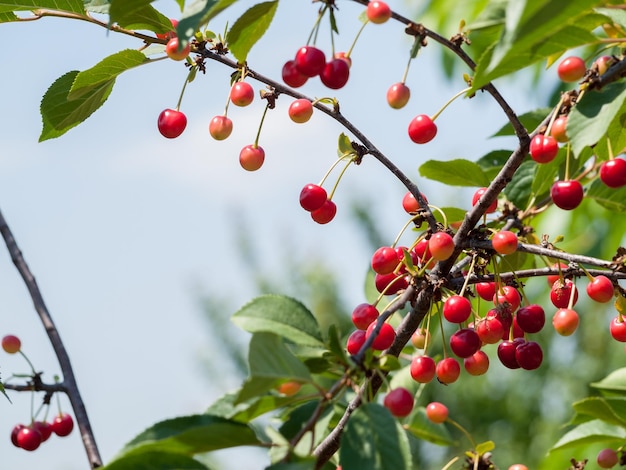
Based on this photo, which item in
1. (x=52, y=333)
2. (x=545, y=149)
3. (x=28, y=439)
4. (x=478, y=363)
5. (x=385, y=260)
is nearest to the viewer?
(x=545, y=149)

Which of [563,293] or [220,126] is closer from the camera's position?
[563,293]

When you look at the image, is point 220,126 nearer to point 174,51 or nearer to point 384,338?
point 174,51

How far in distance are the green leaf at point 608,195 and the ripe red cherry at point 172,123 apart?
0.77 metres

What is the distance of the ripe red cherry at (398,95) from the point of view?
1249mm

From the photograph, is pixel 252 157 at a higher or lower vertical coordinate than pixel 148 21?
lower

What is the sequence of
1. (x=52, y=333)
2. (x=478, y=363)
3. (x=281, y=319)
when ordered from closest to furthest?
1. (x=281, y=319)
2. (x=478, y=363)
3. (x=52, y=333)

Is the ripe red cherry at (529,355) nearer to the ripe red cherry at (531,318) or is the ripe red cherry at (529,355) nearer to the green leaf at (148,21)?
the ripe red cherry at (531,318)

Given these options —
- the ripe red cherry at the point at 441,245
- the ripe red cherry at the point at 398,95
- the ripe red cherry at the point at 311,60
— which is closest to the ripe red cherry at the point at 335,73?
the ripe red cherry at the point at 311,60

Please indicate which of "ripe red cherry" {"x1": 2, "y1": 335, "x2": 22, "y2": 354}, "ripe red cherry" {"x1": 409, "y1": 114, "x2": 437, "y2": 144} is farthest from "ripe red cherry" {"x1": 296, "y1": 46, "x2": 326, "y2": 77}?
"ripe red cherry" {"x1": 2, "y1": 335, "x2": 22, "y2": 354}

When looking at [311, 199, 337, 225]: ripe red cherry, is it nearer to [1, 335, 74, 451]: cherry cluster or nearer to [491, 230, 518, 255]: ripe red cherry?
[491, 230, 518, 255]: ripe red cherry

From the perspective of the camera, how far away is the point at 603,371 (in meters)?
11.8

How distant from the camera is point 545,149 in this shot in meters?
1.09

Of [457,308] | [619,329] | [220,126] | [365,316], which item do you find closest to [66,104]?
[220,126]

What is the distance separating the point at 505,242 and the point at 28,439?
1149mm
